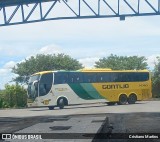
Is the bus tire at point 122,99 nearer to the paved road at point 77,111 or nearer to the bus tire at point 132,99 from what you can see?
the bus tire at point 132,99

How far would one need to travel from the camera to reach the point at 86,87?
109ft

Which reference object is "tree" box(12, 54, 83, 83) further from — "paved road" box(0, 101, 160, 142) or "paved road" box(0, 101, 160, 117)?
"paved road" box(0, 101, 160, 142)

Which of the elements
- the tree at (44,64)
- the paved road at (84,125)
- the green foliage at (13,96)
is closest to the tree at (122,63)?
the tree at (44,64)

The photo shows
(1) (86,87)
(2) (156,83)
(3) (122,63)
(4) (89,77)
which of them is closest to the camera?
(1) (86,87)

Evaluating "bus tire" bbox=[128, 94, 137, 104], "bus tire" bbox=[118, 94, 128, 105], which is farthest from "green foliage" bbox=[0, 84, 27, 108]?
"bus tire" bbox=[128, 94, 137, 104]

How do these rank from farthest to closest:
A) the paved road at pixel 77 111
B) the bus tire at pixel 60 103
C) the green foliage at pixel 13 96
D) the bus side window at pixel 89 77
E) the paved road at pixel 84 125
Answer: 1. the green foliage at pixel 13 96
2. the bus side window at pixel 89 77
3. the bus tire at pixel 60 103
4. the paved road at pixel 77 111
5. the paved road at pixel 84 125

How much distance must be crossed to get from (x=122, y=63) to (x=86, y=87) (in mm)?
39580

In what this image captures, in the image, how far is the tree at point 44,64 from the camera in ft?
222

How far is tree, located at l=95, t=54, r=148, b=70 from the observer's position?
2768 inches

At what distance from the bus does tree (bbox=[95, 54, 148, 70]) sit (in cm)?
3389

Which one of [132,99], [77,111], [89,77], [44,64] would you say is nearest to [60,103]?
[89,77]

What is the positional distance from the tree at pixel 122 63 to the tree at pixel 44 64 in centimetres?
596

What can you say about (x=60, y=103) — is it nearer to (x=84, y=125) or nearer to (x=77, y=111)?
(x=77, y=111)

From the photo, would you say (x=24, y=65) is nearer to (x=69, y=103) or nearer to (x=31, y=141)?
(x=69, y=103)
